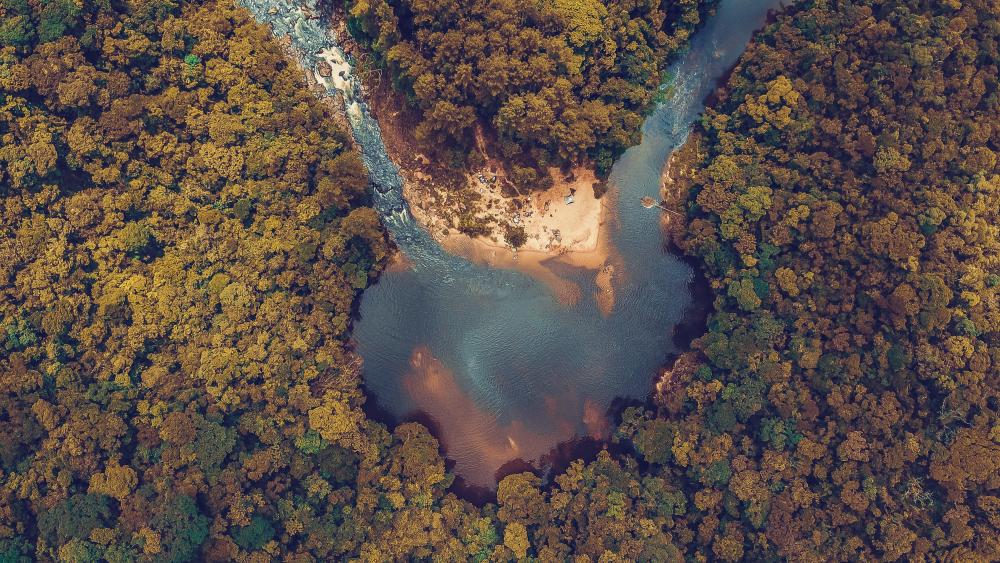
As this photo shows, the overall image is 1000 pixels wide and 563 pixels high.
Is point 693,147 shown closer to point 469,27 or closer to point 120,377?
point 469,27

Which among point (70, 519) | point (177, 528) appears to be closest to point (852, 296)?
point (177, 528)

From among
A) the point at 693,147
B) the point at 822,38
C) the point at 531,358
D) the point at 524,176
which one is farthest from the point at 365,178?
the point at 822,38

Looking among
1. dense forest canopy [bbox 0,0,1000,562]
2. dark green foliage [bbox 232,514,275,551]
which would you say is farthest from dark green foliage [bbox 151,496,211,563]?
dark green foliage [bbox 232,514,275,551]

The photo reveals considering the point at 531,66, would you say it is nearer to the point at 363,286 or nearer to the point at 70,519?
the point at 363,286

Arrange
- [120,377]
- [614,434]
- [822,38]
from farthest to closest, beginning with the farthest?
[614,434], [822,38], [120,377]

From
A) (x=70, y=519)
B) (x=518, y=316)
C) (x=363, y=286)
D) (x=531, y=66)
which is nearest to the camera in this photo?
(x=70, y=519)

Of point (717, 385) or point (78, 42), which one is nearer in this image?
point (78, 42)

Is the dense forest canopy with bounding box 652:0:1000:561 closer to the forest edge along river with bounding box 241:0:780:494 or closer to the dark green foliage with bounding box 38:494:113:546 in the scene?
the forest edge along river with bounding box 241:0:780:494
